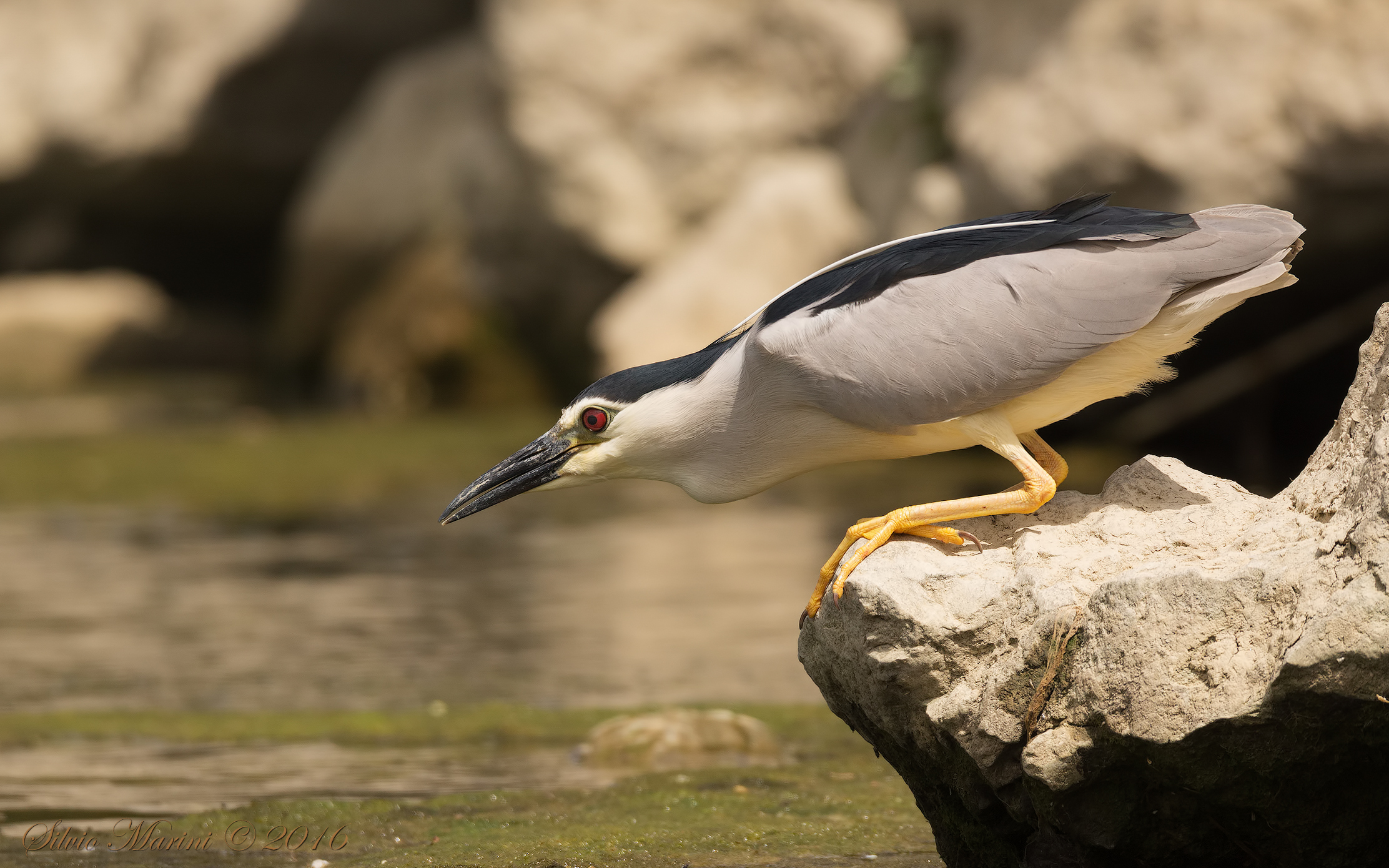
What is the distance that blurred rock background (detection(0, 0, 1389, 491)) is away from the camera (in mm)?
10492

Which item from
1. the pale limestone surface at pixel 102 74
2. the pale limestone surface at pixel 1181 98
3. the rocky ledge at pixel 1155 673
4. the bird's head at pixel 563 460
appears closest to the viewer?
the rocky ledge at pixel 1155 673

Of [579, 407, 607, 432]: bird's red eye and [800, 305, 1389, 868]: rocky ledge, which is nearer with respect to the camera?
[800, 305, 1389, 868]: rocky ledge

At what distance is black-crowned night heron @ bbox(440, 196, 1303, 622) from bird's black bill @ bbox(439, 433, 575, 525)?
0.16 metres

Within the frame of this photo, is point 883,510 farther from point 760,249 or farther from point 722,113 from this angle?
point 722,113

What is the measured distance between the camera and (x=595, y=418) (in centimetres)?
430

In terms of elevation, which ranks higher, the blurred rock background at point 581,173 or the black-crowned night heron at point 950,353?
the blurred rock background at point 581,173

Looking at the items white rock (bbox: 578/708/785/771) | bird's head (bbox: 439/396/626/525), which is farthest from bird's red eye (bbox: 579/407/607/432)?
white rock (bbox: 578/708/785/771)

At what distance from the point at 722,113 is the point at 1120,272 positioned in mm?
11728

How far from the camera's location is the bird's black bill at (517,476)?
14.5ft

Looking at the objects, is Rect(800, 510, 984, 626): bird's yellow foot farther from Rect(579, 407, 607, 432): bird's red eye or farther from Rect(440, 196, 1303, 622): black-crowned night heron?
Rect(579, 407, 607, 432): bird's red eye

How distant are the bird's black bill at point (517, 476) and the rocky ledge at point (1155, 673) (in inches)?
37.5

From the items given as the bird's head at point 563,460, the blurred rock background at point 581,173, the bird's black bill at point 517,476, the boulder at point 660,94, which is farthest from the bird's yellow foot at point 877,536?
the boulder at point 660,94

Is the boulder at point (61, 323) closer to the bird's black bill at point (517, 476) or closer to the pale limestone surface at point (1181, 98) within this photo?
the pale limestone surface at point (1181, 98)

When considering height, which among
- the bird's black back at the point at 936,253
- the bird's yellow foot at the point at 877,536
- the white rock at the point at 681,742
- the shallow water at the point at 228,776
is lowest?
the white rock at the point at 681,742
